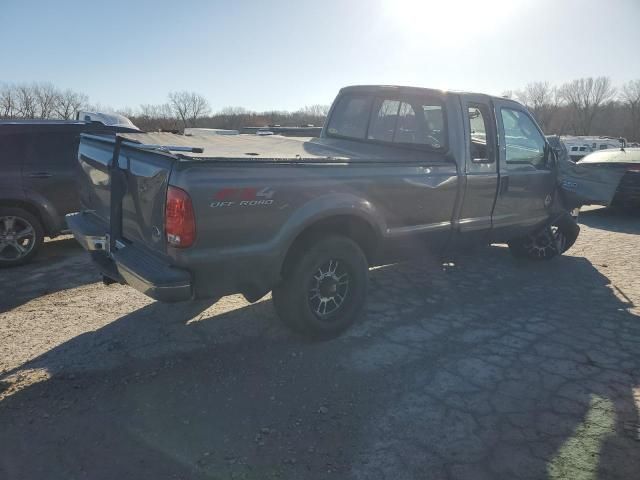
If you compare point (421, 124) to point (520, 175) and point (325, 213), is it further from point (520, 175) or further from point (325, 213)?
point (325, 213)

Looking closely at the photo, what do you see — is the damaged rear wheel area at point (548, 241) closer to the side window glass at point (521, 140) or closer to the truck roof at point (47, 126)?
the side window glass at point (521, 140)

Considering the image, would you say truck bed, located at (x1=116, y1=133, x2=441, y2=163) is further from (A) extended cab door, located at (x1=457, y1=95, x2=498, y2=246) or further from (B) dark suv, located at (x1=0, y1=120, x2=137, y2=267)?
(B) dark suv, located at (x1=0, y1=120, x2=137, y2=267)

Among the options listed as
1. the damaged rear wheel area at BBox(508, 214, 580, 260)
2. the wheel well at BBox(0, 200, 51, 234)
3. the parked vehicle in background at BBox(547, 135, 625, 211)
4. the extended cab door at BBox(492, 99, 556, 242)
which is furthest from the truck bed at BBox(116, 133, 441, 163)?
the damaged rear wheel area at BBox(508, 214, 580, 260)

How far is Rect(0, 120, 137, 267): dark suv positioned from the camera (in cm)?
564

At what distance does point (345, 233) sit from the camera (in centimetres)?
398

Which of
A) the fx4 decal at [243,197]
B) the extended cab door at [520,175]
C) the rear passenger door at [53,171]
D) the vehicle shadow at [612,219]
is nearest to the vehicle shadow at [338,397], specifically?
the extended cab door at [520,175]

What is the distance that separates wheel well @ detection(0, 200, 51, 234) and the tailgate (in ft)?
7.35

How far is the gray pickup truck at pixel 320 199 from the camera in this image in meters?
3.04

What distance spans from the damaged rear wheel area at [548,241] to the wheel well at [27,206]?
5.99m

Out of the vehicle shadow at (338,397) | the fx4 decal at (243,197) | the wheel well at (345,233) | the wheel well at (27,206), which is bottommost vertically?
the vehicle shadow at (338,397)

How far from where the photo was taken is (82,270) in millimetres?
5625

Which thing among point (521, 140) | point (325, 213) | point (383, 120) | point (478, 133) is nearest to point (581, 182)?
point (521, 140)

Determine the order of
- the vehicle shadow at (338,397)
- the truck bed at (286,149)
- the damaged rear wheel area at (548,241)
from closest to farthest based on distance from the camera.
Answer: the vehicle shadow at (338,397) → the truck bed at (286,149) → the damaged rear wheel area at (548,241)

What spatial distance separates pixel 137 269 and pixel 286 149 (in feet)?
5.60
